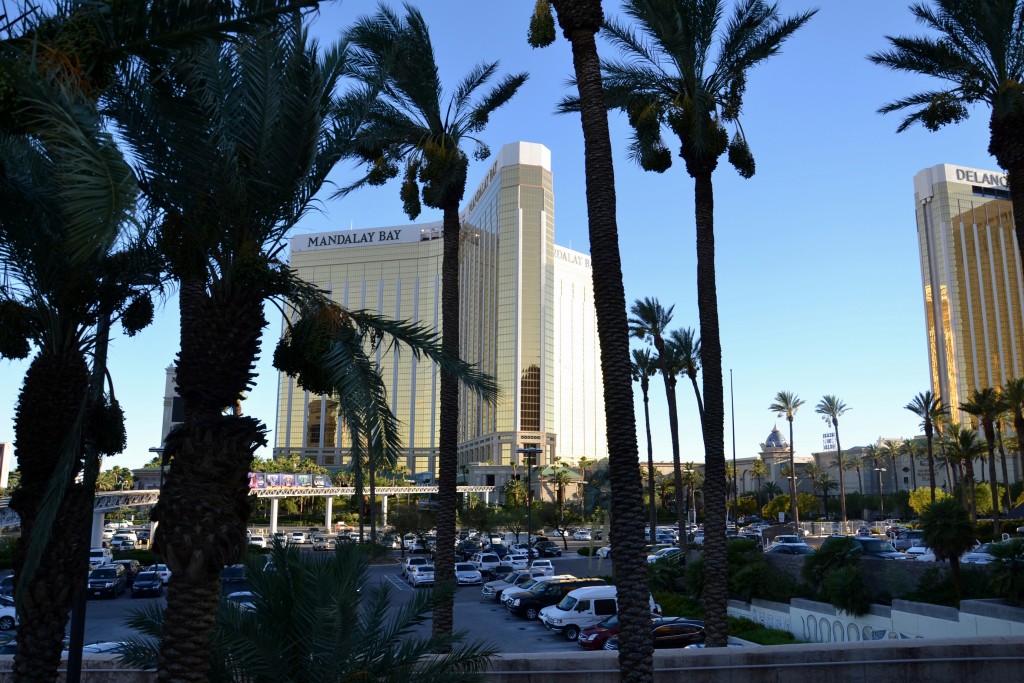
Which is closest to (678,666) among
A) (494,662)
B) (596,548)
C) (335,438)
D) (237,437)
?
(494,662)

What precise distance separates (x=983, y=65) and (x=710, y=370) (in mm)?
7789

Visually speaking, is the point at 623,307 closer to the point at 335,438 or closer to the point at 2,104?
the point at 2,104

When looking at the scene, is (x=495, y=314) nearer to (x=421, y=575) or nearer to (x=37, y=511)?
(x=421, y=575)

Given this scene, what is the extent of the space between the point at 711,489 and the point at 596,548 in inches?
1908

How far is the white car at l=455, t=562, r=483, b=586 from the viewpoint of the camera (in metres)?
44.4

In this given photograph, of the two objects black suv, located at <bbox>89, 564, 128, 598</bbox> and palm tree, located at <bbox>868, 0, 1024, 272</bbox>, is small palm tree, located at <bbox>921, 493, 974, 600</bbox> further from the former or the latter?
black suv, located at <bbox>89, 564, 128, 598</bbox>

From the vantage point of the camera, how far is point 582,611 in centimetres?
2767

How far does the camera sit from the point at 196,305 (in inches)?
305

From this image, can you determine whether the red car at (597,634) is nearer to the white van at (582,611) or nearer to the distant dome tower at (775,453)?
the white van at (582,611)

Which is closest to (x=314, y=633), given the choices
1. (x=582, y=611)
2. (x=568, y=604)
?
(x=582, y=611)

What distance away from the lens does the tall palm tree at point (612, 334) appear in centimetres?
989

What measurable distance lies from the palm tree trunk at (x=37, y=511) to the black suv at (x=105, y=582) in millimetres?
A: 32449

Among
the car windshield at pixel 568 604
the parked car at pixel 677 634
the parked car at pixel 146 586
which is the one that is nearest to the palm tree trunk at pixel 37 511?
the parked car at pixel 677 634

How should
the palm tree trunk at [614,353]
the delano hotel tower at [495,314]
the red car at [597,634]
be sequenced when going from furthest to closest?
the delano hotel tower at [495,314] < the red car at [597,634] < the palm tree trunk at [614,353]
